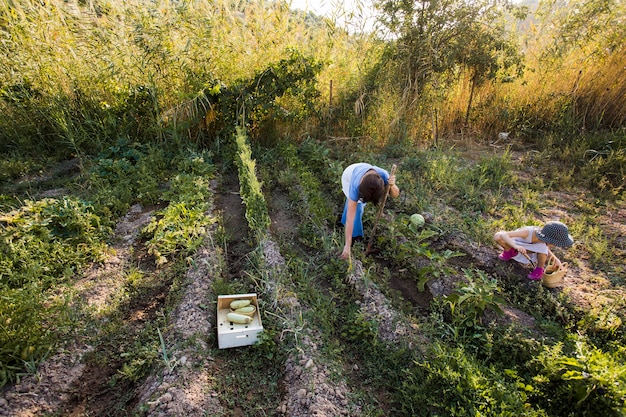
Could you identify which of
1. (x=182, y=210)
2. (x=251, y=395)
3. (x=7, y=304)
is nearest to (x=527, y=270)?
(x=251, y=395)

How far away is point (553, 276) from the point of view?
3076 mm

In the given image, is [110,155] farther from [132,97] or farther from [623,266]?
[623,266]

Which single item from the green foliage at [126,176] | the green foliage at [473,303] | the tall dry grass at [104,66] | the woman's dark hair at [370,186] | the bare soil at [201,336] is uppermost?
the tall dry grass at [104,66]

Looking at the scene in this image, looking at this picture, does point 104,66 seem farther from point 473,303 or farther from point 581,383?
point 581,383

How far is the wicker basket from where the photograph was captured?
308 cm

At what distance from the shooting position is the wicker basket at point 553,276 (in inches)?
121

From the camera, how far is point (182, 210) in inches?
152

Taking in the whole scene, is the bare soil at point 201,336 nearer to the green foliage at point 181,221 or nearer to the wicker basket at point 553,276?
the wicker basket at point 553,276

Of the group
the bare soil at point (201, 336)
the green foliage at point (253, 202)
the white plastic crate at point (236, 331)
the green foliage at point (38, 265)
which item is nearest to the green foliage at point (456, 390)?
the bare soil at point (201, 336)

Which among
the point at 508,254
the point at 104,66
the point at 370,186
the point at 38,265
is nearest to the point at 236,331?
the point at 370,186

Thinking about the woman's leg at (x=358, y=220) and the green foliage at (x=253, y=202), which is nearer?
the green foliage at (x=253, y=202)

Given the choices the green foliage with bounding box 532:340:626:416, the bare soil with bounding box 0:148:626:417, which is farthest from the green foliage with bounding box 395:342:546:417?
the bare soil with bounding box 0:148:626:417

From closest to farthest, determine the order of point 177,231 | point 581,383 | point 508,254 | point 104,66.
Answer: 1. point 581,383
2. point 508,254
3. point 177,231
4. point 104,66

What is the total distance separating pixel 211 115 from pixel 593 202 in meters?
6.24
